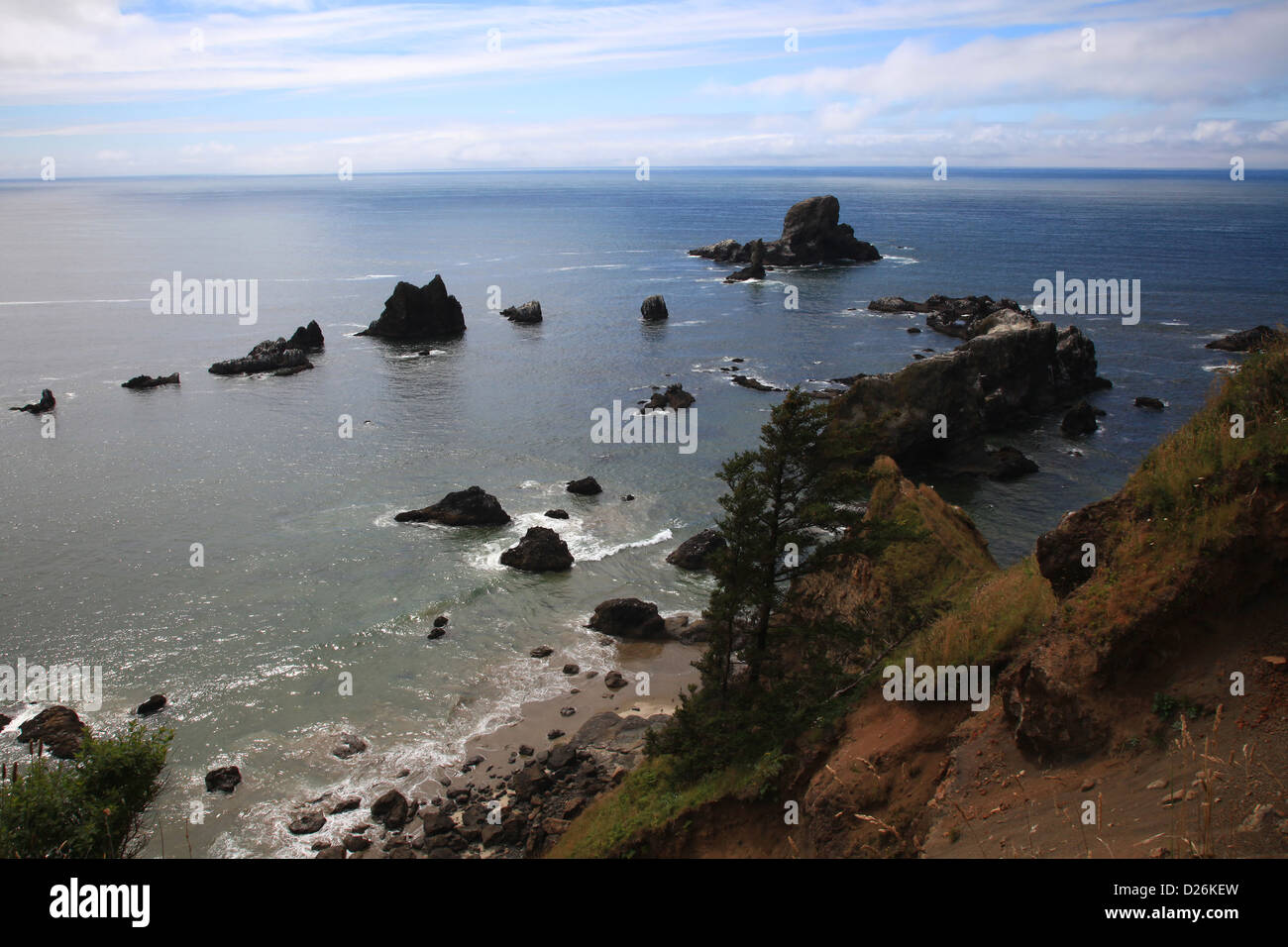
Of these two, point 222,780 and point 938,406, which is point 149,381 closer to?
point 222,780

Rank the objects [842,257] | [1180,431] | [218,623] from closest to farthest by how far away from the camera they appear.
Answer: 1. [1180,431]
2. [218,623]
3. [842,257]

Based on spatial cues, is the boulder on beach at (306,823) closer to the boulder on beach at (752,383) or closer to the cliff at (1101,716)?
the cliff at (1101,716)

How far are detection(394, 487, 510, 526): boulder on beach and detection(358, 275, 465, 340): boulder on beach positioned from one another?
5214 cm

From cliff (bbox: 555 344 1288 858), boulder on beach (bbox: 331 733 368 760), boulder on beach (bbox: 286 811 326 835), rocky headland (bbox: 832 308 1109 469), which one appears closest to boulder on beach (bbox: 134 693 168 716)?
boulder on beach (bbox: 331 733 368 760)

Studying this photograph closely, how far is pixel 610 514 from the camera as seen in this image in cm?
4759

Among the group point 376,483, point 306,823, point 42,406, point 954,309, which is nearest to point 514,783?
point 306,823

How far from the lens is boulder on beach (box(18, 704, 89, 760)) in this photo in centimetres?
2861

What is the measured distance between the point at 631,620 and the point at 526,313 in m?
71.4

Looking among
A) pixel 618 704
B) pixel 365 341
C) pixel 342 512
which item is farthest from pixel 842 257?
pixel 618 704

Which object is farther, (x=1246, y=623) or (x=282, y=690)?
(x=282, y=690)

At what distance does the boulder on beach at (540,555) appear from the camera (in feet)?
135

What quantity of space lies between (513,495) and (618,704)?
2186 cm

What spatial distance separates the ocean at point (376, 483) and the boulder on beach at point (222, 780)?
33 centimetres
